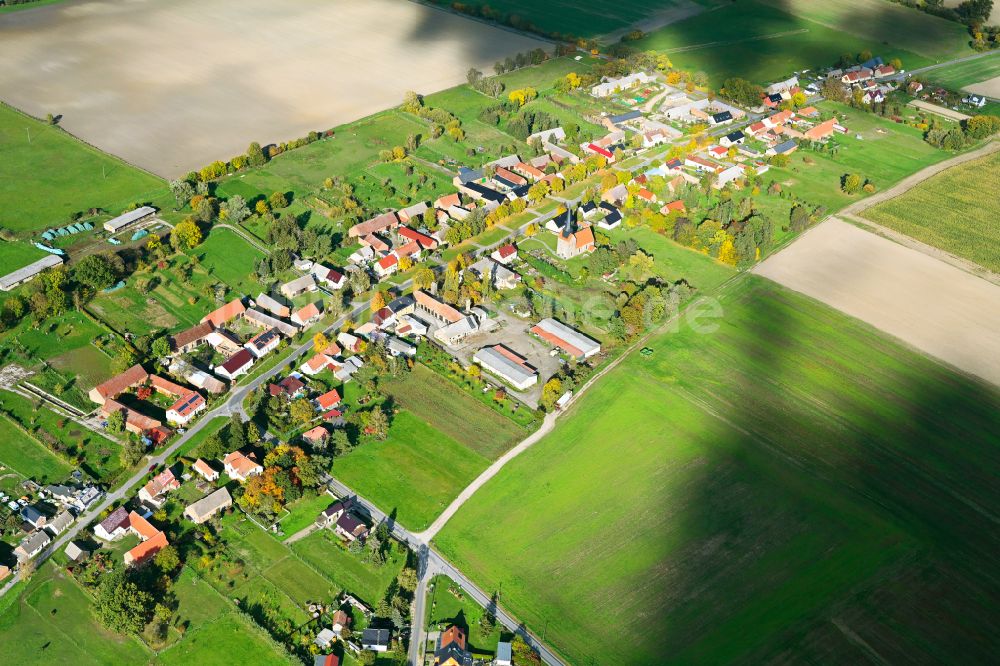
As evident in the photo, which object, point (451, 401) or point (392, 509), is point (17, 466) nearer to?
point (392, 509)

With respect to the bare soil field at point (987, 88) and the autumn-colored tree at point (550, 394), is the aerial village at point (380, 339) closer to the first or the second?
the autumn-colored tree at point (550, 394)

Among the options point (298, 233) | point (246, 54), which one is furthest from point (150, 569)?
point (246, 54)

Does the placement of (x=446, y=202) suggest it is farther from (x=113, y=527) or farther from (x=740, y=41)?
(x=740, y=41)

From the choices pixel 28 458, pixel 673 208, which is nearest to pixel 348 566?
pixel 28 458

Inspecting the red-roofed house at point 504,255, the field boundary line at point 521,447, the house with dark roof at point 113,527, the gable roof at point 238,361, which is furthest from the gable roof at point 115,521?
the red-roofed house at point 504,255

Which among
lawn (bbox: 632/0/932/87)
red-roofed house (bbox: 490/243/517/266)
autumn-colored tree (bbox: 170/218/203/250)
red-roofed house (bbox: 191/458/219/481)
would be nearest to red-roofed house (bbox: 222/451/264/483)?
red-roofed house (bbox: 191/458/219/481)
